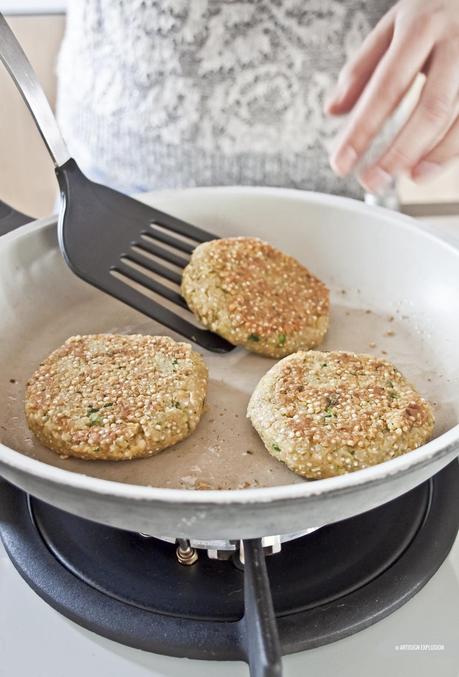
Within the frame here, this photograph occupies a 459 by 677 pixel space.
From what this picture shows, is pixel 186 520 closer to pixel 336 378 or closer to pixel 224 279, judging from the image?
pixel 336 378

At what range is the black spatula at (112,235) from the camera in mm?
951

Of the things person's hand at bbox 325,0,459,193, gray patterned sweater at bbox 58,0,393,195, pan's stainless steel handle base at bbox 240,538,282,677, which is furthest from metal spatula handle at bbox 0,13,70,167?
pan's stainless steel handle base at bbox 240,538,282,677

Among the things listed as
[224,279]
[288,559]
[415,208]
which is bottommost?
[415,208]

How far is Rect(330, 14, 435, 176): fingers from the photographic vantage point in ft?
3.02

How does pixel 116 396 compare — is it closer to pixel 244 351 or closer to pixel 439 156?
pixel 244 351

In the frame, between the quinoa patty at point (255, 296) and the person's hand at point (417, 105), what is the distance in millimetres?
171

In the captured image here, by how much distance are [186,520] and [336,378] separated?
355 millimetres

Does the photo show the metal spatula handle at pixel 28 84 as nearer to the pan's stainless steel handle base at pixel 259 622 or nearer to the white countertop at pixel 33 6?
the pan's stainless steel handle base at pixel 259 622

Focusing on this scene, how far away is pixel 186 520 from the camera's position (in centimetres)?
57

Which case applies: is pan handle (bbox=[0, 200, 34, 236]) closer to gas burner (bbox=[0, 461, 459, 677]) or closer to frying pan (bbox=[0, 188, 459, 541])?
frying pan (bbox=[0, 188, 459, 541])

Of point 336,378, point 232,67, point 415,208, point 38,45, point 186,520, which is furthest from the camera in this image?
point 38,45

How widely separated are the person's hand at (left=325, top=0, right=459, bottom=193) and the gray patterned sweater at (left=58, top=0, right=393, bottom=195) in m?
0.22

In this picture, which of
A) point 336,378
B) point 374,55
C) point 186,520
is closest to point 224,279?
point 336,378

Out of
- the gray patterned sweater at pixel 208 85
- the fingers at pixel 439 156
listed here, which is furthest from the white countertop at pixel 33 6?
the fingers at pixel 439 156
